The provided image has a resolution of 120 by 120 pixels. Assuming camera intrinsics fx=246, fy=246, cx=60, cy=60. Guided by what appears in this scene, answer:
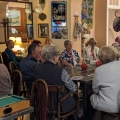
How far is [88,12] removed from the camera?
23.0ft

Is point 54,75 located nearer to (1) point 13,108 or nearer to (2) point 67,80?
(2) point 67,80

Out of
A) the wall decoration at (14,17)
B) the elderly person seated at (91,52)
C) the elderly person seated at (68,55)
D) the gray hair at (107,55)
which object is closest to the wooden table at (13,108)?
the gray hair at (107,55)

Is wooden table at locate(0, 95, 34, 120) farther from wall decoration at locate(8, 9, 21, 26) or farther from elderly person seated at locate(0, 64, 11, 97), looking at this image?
wall decoration at locate(8, 9, 21, 26)

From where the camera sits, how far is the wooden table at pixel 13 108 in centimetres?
182

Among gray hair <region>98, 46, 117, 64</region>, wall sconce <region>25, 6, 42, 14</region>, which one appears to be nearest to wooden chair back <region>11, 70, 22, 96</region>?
gray hair <region>98, 46, 117, 64</region>

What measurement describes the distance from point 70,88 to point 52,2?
3870 mm

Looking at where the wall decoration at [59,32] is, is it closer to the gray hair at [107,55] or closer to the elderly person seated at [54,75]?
the elderly person seated at [54,75]

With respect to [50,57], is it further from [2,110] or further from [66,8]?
[66,8]

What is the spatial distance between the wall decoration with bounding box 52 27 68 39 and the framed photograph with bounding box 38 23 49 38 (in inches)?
9.2

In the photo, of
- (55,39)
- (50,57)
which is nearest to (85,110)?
(50,57)

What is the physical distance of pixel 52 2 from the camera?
6.25 metres

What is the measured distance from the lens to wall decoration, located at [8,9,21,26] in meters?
6.43

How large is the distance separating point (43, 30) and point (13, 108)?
4.82m

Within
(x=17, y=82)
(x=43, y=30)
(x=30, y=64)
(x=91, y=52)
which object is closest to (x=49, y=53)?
(x=17, y=82)
